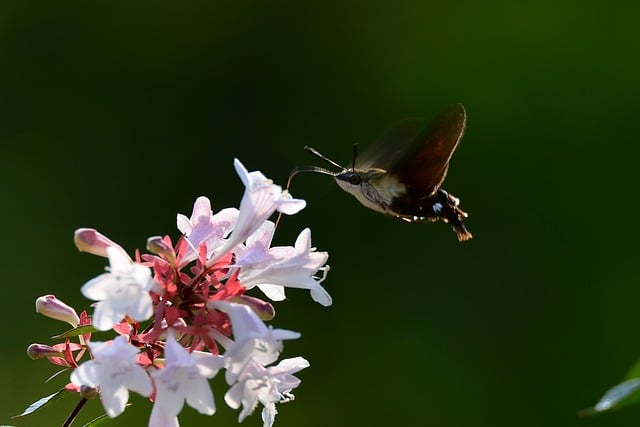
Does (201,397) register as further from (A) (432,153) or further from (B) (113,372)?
(A) (432,153)

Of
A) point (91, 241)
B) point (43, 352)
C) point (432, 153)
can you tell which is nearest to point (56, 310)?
point (43, 352)

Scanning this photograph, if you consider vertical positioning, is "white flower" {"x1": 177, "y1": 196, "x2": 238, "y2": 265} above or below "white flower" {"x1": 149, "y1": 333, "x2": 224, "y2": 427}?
above

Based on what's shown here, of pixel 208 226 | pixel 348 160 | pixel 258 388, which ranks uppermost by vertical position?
pixel 208 226

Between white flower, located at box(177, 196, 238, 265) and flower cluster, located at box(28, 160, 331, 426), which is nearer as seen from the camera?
flower cluster, located at box(28, 160, 331, 426)

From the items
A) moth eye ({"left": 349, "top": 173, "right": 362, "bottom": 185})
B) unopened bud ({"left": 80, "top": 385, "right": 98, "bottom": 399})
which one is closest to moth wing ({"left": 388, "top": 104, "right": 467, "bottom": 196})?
moth eye ({"left": 349, "top": 173, "right": 362, "bottom": 185})

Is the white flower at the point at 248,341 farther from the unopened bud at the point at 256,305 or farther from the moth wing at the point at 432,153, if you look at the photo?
the moth wing at the point at 432,153

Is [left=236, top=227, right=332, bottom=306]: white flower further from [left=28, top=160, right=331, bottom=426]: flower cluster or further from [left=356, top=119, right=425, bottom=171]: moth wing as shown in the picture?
[left=356, top=119, right=425, bottom=171]: moth wing

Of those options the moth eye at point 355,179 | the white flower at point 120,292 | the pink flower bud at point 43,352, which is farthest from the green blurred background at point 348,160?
the white flower at point 120,292

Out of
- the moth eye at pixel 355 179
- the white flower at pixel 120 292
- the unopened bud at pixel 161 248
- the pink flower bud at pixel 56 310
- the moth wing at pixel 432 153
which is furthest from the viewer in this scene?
the moth eye at pixel 355 179
